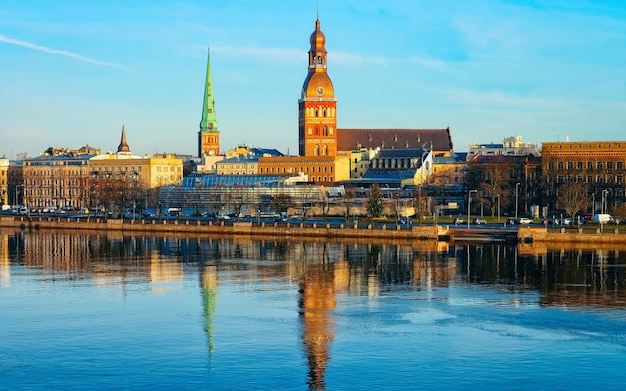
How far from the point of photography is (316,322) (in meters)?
48.6

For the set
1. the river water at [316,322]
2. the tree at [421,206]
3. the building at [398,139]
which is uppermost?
the building at [398,139]

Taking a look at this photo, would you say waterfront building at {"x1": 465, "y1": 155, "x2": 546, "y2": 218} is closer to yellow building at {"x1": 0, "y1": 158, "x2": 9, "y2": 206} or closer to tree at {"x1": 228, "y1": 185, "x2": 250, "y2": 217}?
tree at {"x1": 228, "y1": 185, "x2": 250, "y2": 217}

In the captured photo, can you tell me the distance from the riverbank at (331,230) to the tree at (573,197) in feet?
41.6

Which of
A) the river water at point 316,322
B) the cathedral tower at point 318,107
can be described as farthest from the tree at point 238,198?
the river water at point 316,322

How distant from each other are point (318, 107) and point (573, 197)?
78.0 m

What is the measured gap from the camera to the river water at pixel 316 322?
37.9 m

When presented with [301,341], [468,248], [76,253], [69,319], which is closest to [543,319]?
[301,341]

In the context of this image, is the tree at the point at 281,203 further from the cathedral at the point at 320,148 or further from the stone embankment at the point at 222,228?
the cathedral at the point at 320,148

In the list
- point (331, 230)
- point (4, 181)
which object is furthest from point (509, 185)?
point (4, 181)

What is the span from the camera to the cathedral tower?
603 ft

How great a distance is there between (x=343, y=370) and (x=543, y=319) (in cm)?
1464

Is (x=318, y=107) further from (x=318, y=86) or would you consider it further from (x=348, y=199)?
(x=348, y=199)

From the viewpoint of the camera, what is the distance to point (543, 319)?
161 feet

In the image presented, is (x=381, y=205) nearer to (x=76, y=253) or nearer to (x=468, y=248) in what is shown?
(x=468, y=248)
